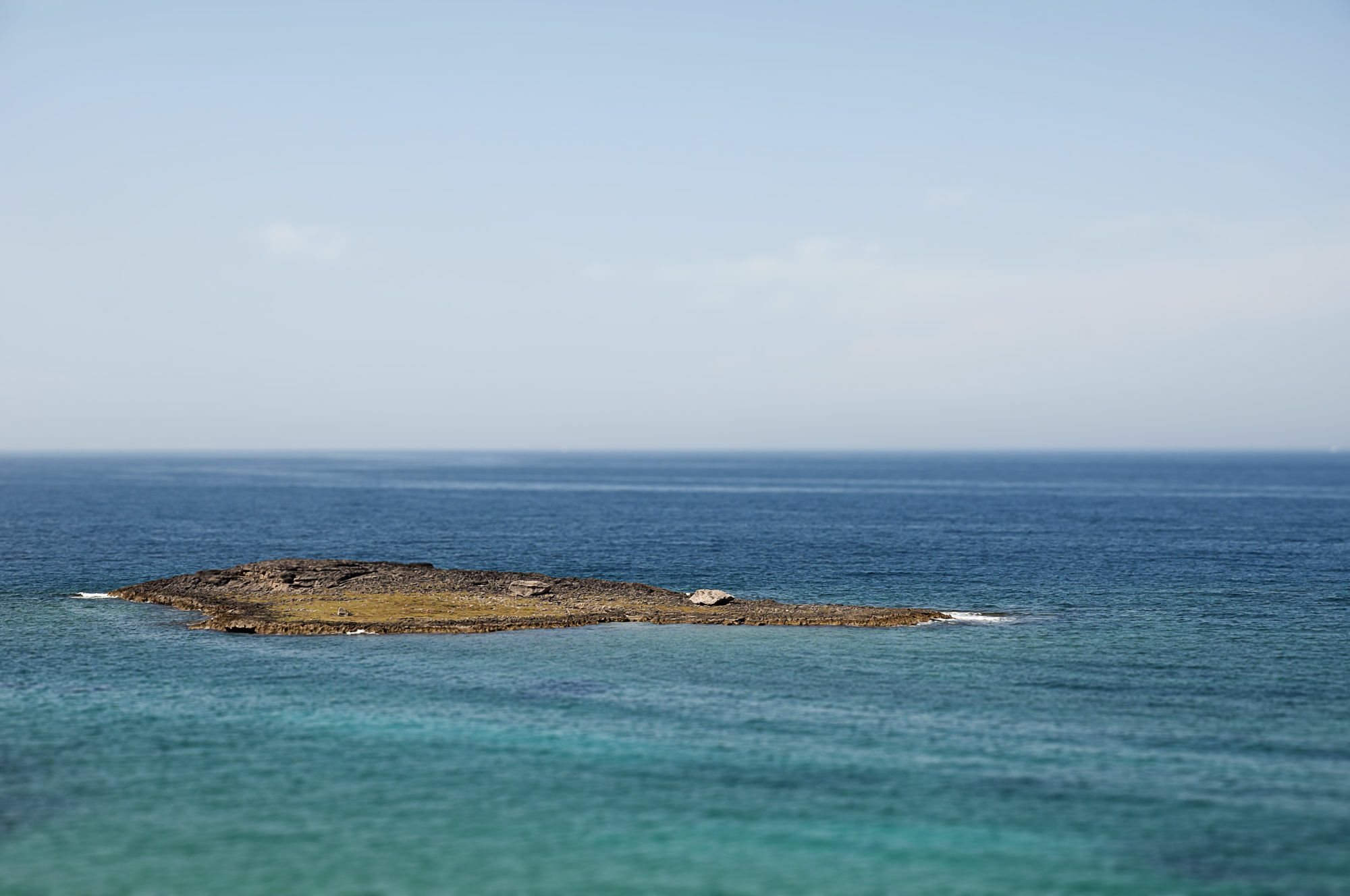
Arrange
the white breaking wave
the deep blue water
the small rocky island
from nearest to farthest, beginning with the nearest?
the deep blue water → the small rocky island → the white breaking wave

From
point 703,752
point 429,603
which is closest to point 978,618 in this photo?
point 703,752

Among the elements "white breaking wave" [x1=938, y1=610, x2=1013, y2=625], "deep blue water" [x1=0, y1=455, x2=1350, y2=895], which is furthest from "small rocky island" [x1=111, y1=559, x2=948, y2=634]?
"deep blue water" [x1=0, y1=455, x2=1350, y2=895]

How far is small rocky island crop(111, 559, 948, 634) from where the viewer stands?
218ft

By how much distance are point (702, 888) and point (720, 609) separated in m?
41.9

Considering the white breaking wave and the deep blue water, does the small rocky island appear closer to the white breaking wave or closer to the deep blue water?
the white breaking wave

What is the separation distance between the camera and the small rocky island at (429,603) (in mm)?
66438

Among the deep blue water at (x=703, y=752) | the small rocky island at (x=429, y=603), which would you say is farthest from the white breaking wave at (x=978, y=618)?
the deep blue water at (x=703, y=752)

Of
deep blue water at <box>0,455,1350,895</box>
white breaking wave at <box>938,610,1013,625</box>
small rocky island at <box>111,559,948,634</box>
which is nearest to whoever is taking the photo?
deep blue water at <box>0,455,1350,895</box>

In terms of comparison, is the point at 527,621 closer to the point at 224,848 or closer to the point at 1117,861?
the point at 224,848

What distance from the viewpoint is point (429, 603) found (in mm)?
72750

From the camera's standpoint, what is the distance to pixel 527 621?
220 feet

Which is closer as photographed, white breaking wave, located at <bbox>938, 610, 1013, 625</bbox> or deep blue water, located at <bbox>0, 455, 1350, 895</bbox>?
deep blue water, located at <bbox>0, 455, 1350, 895</bbox>

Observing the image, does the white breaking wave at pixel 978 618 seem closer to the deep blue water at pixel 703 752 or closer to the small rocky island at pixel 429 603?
the small rocky island at pixel 429 603

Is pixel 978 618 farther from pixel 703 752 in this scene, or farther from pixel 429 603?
pixel 429 603
